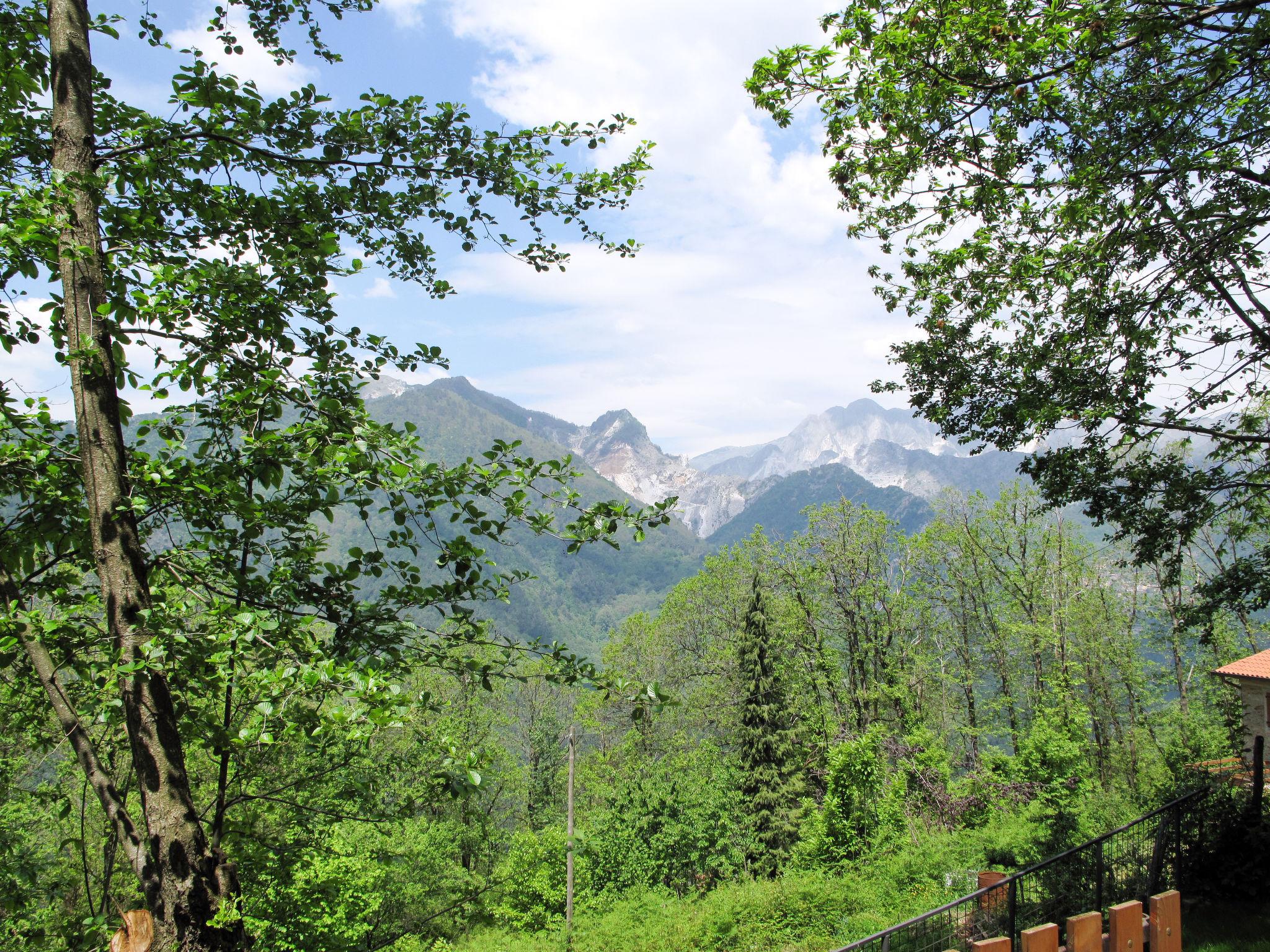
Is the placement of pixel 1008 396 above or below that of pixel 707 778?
above

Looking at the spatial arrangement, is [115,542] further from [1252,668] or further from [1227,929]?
[1252,668]

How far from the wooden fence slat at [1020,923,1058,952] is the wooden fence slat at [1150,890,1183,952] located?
492 mm

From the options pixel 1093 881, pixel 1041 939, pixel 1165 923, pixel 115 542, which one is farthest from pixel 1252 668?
pixel 115 542

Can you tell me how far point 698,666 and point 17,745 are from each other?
22091mm

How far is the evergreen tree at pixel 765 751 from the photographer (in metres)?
22.7

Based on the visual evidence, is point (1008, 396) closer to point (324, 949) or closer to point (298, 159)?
point (298, 159)

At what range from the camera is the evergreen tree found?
2267 centimetres

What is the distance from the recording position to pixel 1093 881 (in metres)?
7.11

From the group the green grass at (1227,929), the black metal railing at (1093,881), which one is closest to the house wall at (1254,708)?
the black metal railing at (1093,881)

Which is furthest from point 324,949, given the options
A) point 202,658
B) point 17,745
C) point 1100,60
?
point 1100,60

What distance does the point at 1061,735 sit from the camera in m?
16.5

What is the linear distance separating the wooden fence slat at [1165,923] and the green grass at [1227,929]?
3.77m

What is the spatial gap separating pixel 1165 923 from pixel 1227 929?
4.83m

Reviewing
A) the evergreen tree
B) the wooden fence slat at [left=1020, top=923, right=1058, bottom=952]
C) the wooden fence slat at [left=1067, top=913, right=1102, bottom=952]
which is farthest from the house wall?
the wooden fence slat at [left=1020, top=923, right=1058, bottom=952]
